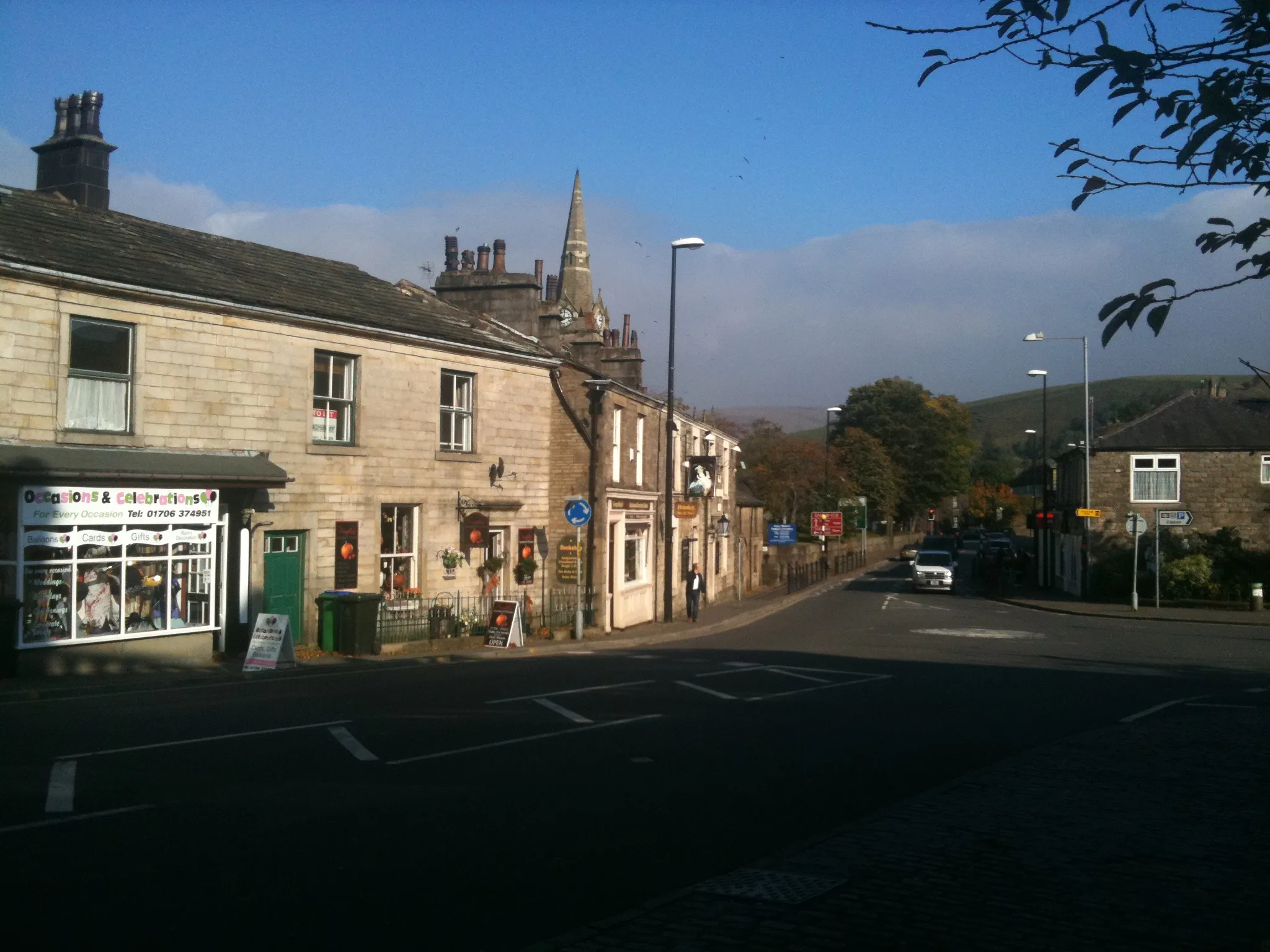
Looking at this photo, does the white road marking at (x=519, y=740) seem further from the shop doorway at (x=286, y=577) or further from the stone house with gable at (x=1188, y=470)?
the stone house with gable at (x=1188, y=470)

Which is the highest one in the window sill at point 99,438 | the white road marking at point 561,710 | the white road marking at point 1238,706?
the window sill at point 99,438

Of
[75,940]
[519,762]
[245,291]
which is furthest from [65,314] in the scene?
[75,940]

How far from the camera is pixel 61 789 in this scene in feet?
28.9

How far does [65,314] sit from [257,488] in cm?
421

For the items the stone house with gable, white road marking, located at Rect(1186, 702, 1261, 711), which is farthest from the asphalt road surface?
the stone house with gable

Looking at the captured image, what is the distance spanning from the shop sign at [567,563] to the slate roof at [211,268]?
15.1 ft

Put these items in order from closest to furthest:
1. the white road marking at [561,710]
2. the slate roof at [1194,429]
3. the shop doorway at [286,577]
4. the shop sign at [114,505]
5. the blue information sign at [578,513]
Result: the white road marking at [561,710] → the shop sign at [114,505] → the shop doorway at [286,577] → the blue information sign at [578,513] → the slate roof at [1194,429]

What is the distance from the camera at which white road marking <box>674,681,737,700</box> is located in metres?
14.9

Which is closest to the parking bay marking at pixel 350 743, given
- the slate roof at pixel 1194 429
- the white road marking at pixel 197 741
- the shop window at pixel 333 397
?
the white road marking at pixel 197 741

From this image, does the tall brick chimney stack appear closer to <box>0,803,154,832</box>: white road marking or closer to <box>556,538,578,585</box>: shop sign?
<box>556,538,578,585</box>: shop sign

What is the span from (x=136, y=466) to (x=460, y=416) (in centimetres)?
862

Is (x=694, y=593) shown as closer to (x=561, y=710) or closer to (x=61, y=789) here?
(x=561, y=710)

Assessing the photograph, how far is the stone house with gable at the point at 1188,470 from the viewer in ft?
130

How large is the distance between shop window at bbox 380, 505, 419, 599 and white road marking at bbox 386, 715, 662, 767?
10.6 m
